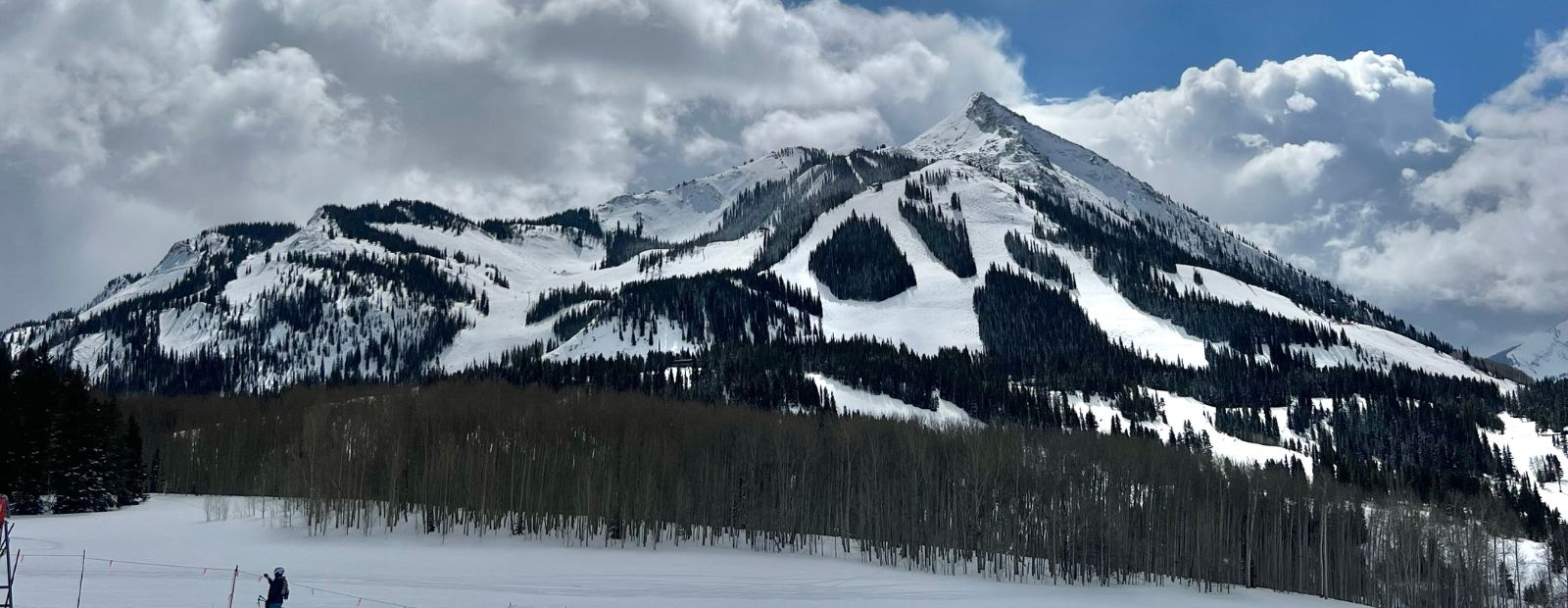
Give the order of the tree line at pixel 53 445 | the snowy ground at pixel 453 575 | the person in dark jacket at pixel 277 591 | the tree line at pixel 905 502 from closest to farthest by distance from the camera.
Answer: the person in dark jacket at pixel 277 591, the snowy ground at pixel 453 575, the tree line at pixel 53 445, the tree line at pixel 905 502

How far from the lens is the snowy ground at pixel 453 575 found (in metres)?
42.8

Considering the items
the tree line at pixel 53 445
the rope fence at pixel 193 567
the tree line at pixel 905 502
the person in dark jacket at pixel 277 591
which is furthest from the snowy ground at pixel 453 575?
the person in dark jacket at pixel 277 591

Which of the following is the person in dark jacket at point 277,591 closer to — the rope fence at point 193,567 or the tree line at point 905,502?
the rope fence at point 193,567

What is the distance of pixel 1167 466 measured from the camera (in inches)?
3656

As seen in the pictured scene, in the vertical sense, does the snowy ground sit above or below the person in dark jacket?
below

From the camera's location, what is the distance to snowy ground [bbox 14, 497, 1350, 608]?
4278 cm

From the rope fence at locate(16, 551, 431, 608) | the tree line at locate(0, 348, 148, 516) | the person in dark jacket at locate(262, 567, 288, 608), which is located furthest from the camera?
the tree line at locate(0, 348, 148, 516)

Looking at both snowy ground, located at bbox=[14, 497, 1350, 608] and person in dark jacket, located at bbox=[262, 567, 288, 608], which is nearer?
person in dark jacket, located at bbox=[262, 567, 288, 608]

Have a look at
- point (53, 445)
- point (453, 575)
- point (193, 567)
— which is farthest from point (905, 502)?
point (53, 445)

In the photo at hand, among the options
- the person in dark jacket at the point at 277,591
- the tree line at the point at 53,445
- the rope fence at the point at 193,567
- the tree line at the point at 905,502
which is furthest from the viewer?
the tree line at the point at 905,502

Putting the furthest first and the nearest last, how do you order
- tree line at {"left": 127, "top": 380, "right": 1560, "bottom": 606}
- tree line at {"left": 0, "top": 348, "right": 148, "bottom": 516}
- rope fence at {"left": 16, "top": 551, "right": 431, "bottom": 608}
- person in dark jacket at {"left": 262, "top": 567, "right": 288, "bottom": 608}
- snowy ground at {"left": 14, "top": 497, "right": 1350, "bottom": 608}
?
1. tree line at {"left": 127, "top": 380, "right": 1560, "bottom": 606}
2. tree line at {"left": 0, "top": 348, "right": 148, "bottom": 516}
3. rope fence at {"left": 16, "top": 551, "right": 431, "bottom": 608}
4. snowy ground at {"left": 14, "top": 497, "right": 1350, "bottom": 608}
5. person in dark jacket at {"left": 262, "top": 567, "right": 288, "bottom": 608}

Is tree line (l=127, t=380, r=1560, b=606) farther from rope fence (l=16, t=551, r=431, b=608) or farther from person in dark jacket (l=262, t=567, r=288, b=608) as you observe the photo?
person in dark jacket (l=262, t=567, r=288, b=608)

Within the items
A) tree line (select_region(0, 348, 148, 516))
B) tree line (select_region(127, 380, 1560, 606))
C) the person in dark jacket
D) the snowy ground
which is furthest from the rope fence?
tree line (select_region(0, 348, 148, 516))

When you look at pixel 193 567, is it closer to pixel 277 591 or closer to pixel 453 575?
pixel 453 575
